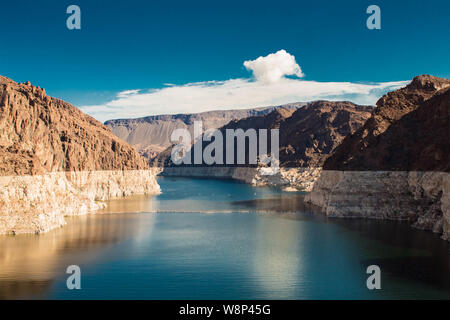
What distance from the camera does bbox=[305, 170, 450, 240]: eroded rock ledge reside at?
57531 mm

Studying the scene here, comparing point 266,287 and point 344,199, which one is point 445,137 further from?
point 266,287

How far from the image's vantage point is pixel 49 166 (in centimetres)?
7619

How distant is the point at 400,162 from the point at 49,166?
6013cm

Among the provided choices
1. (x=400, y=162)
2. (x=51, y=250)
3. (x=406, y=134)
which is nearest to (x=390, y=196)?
(x=400, y=162)

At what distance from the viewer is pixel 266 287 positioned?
116ft

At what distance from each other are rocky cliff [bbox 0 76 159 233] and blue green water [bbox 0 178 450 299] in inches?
136

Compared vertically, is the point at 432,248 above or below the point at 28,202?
below

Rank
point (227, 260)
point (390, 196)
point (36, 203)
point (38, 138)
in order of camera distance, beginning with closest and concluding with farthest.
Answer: point (227, 260) → point (36, 203) → point (390, 196) → point (38, 138)

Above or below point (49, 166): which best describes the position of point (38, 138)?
above

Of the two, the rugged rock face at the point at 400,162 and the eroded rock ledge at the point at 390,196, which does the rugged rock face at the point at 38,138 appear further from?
the rugged rock face at the point at 400,162

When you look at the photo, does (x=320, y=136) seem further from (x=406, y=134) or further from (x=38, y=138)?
(x=38, y=138)

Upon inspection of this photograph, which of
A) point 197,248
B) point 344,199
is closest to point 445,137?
point 344,199
